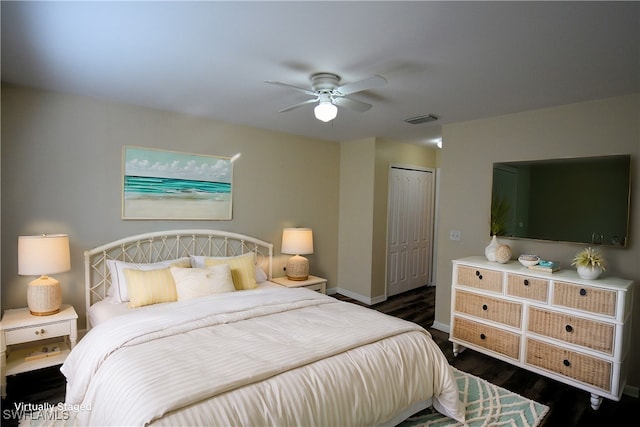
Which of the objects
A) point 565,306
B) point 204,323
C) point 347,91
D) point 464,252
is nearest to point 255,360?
point 204,323

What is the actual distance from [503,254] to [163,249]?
3.48 m

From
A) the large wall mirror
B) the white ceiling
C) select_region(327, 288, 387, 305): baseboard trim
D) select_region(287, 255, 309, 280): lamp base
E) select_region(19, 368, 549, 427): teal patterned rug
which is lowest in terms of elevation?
select_region(19, 368, 549, 427): teal patterned rug

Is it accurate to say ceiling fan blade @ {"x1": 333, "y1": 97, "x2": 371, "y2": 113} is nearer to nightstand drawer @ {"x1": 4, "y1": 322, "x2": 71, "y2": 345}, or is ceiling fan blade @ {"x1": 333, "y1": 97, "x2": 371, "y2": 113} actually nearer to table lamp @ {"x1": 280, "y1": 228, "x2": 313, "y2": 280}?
table lamp @ {"x1": 280, "y1": 228, "x2": 313, "y2": 280}

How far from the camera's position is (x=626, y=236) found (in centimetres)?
281

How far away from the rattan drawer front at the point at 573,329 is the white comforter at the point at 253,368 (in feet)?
3.64

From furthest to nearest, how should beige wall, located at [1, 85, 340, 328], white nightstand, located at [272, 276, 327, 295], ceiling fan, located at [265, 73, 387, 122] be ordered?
white nightstand, located at [272, 276, 327, 295] → beige wall, located at [1, 85, 340, 328] → ceiling fan, located at [265, 73, 387, 122]

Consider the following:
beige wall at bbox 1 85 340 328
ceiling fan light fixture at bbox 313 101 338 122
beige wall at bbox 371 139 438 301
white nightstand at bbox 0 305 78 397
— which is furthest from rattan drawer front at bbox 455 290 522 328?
white nightstand at bbox 0 305 78 397

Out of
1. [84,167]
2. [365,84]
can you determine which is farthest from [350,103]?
[84,167]

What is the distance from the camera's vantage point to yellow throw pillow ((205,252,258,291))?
3.55 m

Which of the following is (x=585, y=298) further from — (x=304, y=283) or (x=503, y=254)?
(x=304, y=283)

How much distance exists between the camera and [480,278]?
331 cm

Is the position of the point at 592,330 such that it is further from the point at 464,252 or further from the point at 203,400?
the point at 203,400

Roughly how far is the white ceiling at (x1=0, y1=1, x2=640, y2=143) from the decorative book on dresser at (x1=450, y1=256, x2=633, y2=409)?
1.58 meters

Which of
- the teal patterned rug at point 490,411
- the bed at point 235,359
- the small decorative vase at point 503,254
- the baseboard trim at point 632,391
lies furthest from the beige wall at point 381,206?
the baseboard trim at point 632,391
